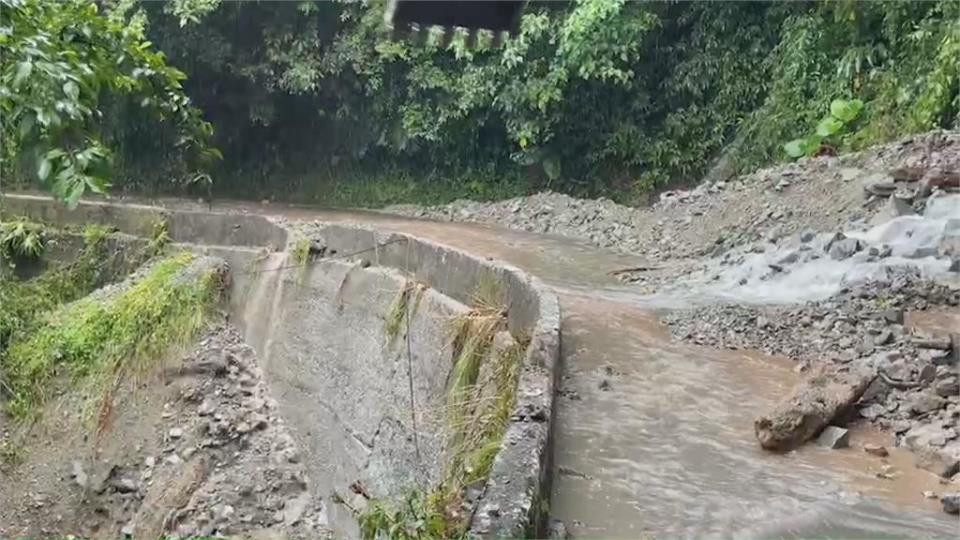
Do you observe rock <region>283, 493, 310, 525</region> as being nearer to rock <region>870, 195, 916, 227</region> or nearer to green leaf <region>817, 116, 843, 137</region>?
rock <region>870, 195, 916, 227</region>

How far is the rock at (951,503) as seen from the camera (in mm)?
3533

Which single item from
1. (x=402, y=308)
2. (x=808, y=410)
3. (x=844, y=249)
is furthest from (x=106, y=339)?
(x=808, y=410)

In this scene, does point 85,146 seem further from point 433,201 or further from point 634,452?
point 433,201

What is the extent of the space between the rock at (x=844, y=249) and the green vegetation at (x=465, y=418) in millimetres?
3651

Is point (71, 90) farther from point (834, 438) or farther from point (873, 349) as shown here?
point (873, 349)

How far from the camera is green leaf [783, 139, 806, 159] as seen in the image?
44.3ft

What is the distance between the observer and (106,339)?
9297 mm

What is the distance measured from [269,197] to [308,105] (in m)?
1.81

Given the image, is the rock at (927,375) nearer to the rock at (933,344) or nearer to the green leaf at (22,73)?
the rock at (933,344)

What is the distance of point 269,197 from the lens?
18.0 metres

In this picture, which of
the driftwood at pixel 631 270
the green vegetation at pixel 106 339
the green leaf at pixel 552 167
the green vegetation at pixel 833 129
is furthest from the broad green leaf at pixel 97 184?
the green leaf at pixel 552 167

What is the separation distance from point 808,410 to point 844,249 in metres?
4.58

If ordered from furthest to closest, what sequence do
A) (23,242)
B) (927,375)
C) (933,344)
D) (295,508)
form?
(23,242)
(295,508)
(933,344)
(927,375)

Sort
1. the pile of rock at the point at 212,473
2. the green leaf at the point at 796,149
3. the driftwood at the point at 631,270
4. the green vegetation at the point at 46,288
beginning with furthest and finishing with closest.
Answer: the green leaf at the point at 796,149 < the green vegetation at the point at 46,288 < the driftwood at the point at 631,270 < the pile of rock at the point at 212,473
